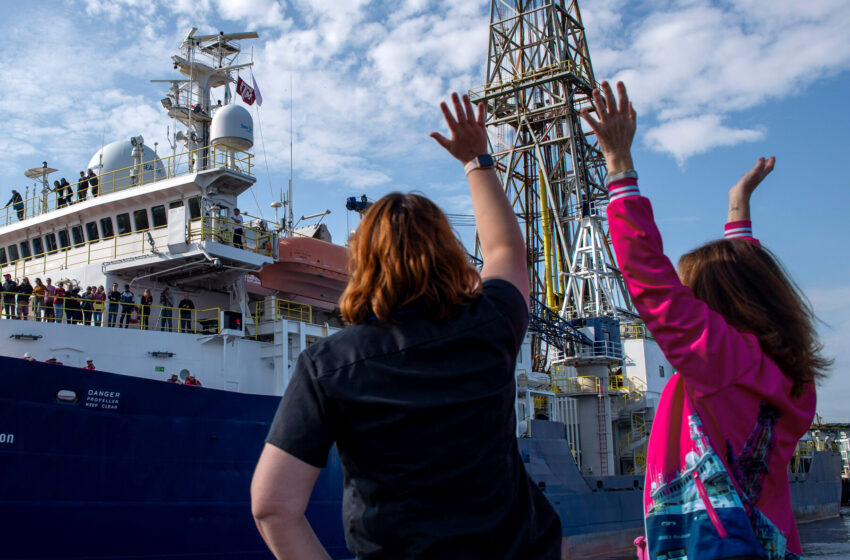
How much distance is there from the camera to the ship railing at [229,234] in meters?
16.5

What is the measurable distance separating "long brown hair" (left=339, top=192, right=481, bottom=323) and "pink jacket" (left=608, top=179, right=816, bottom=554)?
0.54 metres

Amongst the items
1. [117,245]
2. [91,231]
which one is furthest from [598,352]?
[91,231]

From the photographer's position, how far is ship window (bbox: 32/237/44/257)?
19.3 m

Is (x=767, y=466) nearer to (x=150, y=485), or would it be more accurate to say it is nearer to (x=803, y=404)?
(x=803, y=404)

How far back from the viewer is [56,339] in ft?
44.0

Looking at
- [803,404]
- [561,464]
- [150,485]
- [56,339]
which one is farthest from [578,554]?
[803,404]

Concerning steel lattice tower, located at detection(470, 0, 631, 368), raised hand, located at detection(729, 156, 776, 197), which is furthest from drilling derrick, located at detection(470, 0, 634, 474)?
raised hand, located at detection(729, 156, 776, 197)

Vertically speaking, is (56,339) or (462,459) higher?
(56,339)

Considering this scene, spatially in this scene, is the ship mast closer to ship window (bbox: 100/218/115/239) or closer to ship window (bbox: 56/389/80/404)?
ship window (bbox: 100/218/115/239)

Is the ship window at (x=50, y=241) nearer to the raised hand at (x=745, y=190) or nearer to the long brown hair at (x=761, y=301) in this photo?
the raised hand at (x=745, y=190)

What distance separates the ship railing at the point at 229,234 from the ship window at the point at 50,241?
467 centimetres

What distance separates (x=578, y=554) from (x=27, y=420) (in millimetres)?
14369

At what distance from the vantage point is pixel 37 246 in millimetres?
19422

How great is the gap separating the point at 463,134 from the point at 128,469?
35.5ft
